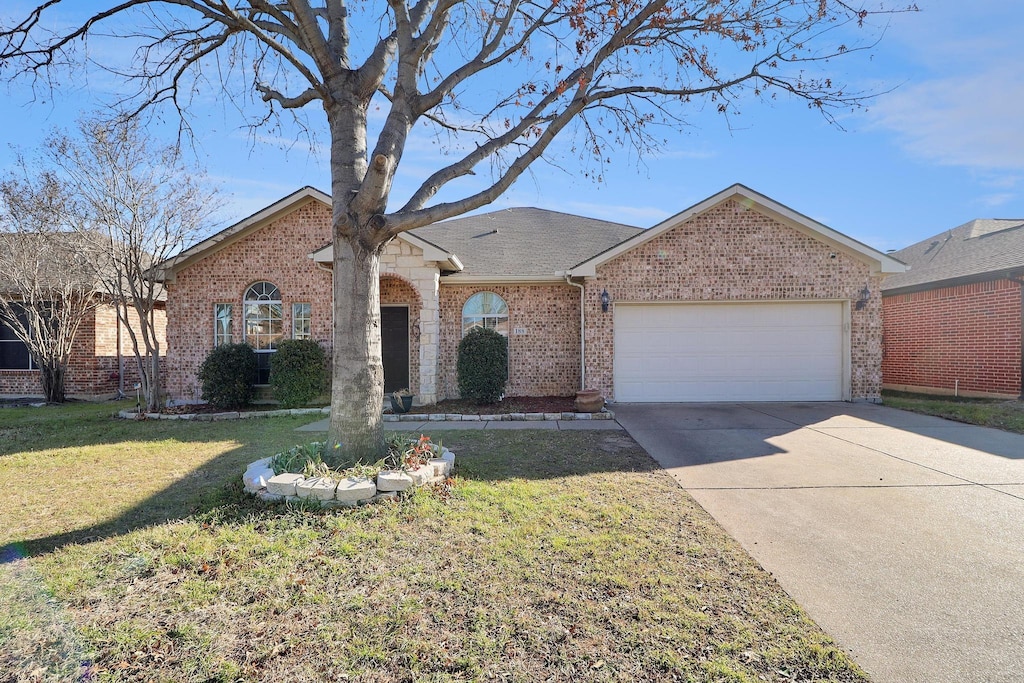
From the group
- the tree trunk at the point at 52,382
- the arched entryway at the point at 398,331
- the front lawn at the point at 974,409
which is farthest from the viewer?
the tree trunk at the point at 52,382

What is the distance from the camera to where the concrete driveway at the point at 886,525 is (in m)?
2.67

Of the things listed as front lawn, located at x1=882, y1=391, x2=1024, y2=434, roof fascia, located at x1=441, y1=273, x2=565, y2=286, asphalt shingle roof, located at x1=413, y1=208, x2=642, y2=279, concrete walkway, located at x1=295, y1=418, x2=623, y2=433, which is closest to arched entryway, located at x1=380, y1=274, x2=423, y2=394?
roof fascia, located at x1=441, y1=273, x2=565, y2=286

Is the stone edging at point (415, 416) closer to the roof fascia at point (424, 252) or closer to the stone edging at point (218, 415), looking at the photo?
the stone edging at point (218, 415)

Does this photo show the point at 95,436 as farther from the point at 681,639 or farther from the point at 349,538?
the point at 681,639

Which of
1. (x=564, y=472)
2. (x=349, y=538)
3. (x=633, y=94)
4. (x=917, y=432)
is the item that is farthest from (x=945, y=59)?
(x=349, y=538)

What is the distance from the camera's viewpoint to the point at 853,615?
2.89 meters

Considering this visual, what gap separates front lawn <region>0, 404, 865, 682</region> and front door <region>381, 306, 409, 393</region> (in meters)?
7.14

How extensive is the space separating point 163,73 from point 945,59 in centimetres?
1117

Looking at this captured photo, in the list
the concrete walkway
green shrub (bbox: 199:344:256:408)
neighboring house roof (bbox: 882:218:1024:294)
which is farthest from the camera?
neighboring house roof (bbox: 882:218:1024:294)

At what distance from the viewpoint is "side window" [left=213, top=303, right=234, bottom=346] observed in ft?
40.3

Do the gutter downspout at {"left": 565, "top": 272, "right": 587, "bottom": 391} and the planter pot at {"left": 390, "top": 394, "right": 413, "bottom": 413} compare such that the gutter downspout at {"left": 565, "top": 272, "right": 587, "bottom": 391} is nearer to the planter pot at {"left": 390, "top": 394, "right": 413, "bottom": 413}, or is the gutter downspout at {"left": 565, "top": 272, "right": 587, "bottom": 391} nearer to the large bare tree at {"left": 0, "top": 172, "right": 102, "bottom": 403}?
the planter pot at {"left": 390, "top": 394, "right": 413, "bottom": 413}

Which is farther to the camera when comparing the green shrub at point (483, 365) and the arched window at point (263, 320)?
the arched window at point (263, 320)

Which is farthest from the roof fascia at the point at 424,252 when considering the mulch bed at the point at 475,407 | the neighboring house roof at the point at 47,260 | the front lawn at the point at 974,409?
the front lawn at the point at 974,409

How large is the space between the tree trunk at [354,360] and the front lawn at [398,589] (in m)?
0.99
